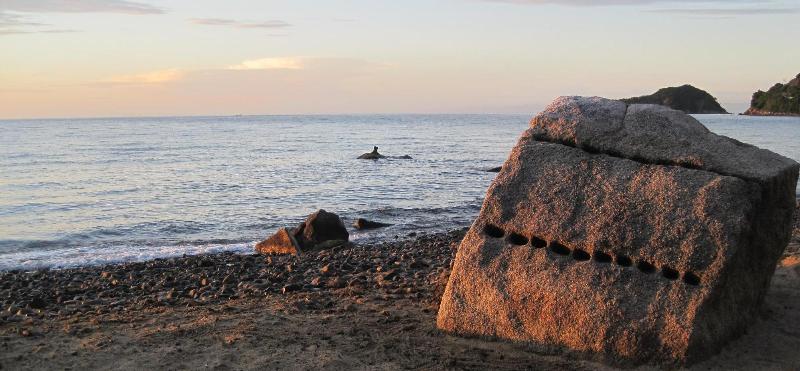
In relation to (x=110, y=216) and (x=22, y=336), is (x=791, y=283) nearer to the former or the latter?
(x=22, y=336)

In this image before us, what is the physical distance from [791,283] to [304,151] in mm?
49239

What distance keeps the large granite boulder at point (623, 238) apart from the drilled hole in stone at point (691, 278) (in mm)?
10

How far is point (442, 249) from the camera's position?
50.1ft

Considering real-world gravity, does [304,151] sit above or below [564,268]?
below

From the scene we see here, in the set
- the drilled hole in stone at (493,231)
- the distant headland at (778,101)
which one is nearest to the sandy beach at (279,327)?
the drilled hole in stone at (493,231)

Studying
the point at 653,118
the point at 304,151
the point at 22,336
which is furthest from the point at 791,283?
the point at 304,151

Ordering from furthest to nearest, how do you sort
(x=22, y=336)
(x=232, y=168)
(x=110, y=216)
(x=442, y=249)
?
(x=232, y=168)
(x=110, y=216)
(x=442, y=249)
(x=22, y=336)

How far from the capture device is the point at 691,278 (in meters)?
6.73

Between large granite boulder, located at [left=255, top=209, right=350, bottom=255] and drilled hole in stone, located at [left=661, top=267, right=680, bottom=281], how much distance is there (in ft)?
32.7

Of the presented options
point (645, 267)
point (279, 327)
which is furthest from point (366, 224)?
point (645, 267)

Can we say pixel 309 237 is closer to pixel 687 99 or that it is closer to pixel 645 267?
pixel 645 267

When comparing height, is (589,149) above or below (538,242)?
above

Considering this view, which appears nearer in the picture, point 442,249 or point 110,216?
point 442,249

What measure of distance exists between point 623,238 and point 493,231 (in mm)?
1323
